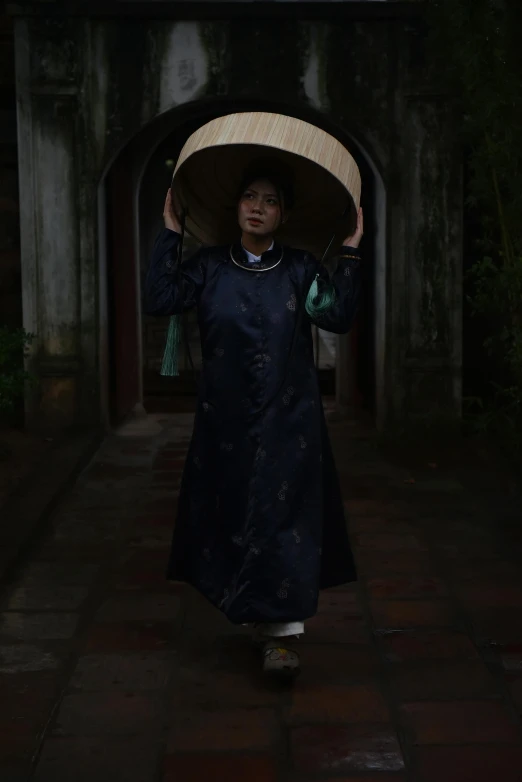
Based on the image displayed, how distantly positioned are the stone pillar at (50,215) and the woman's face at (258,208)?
16.0ft

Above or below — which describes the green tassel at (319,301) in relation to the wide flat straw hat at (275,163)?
below

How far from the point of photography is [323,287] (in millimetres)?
3615

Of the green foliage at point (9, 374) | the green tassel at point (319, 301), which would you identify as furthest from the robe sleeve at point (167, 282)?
the green foliage at point (9, 374)

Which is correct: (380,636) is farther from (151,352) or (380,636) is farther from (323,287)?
(151,352)

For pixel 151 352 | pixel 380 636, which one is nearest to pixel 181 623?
pixel 380 636

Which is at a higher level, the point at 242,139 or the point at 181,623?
the point at 242,139

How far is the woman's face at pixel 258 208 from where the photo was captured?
3609 mm

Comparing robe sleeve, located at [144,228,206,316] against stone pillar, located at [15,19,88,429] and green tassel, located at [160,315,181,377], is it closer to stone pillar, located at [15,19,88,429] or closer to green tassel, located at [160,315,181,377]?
green tassel, located at [160,315,181,377]

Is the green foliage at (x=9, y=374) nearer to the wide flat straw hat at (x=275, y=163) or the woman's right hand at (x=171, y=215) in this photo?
the wide flat straw hat at (x=275, y=163)

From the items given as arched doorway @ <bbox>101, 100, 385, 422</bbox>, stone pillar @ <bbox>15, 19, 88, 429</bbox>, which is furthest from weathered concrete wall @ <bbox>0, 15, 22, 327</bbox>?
arched doorway @ <bbox>101, 100, 385, 422</bbox>

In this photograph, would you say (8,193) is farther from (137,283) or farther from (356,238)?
(356,238)

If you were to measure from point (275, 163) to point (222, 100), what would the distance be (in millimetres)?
4807

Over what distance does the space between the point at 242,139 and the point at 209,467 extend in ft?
3.58

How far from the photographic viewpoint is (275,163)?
3.67 m
